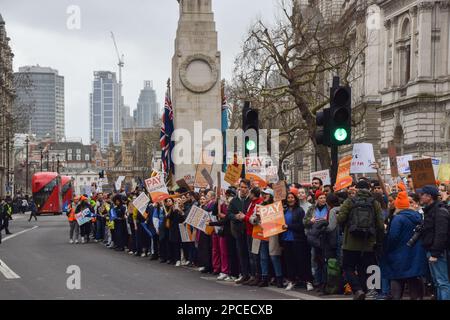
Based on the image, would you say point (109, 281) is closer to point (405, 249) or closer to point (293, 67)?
point (405, 249)

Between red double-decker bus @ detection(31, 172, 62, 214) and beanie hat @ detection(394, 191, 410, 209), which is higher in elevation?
beanie hat @ detection(394, 191, 410, 209)

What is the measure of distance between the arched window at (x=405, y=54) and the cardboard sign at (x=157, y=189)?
4296cm

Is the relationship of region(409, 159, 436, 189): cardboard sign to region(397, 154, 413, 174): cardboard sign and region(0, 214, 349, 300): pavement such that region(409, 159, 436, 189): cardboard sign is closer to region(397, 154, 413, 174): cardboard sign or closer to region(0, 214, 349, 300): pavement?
region(0, 214, 349, 300): pavement

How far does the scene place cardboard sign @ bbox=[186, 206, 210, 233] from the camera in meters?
20.3

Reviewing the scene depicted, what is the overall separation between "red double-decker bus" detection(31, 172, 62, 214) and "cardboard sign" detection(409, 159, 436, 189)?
58754mm

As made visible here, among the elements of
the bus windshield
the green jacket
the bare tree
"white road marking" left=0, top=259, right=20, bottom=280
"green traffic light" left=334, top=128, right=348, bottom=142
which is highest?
the bare tree

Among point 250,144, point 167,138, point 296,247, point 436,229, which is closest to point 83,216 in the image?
point 167,138

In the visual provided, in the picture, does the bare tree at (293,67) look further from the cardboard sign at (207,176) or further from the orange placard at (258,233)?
the orange placard at (258,233)

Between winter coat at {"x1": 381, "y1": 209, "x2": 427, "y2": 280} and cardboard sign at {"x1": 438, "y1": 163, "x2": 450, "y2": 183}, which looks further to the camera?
cardboard sign at {"x1": 438, "y1": 163, "x2": 450, "y2": 183}

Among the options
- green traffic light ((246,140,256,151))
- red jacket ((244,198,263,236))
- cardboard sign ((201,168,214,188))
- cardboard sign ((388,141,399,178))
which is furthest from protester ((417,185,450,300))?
cardboard sign ((201,168,214,188))

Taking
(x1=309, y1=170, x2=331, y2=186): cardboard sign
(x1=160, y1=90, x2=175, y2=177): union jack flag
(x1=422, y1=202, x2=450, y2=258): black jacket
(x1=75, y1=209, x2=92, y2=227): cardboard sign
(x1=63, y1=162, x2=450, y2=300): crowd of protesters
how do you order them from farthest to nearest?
(x1=160, y1=90, x2=175, y2=177): union jack flag < (x1=75, y1=209, x2=92, y2=227): cardboard sign < (x1=309, y1=170, x2=331, y2=186): cardboard sign < (x1=63, y1=162, x2=450, y2=300): crowd of protesters < (x1=422, y1=202, x2=450, y2=258): black jacket

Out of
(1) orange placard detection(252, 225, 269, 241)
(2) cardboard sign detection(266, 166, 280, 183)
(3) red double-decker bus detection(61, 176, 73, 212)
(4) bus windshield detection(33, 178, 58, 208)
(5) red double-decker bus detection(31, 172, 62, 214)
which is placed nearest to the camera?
(1) orange placard detection(252, 225, 269, 241)

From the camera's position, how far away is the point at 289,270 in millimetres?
17109
